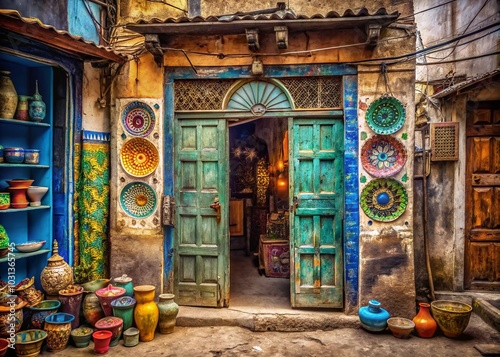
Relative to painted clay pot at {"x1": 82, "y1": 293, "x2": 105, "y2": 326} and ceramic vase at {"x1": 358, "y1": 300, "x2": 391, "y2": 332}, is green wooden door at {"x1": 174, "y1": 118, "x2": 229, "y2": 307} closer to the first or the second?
painted clay pot at {"x1": 82, "y1": 293, "x2": 105, "y2": 326}

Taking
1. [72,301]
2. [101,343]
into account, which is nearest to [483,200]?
[101,343]

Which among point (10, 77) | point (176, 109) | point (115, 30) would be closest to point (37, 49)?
point (10, 77)

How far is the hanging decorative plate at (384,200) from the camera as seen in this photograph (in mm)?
4879

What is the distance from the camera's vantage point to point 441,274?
5.48m

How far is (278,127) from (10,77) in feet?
19.8

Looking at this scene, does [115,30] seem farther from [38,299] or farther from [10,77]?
[38,299]

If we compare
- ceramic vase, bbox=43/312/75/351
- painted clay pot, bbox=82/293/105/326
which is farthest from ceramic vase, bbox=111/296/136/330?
ceramic vase, bbox=43/312/75/351

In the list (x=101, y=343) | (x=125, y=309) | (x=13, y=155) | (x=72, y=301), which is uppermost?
(x=13, y=155)

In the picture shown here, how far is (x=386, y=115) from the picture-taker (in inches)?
192

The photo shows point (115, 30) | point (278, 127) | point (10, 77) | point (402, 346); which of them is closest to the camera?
point (402, 346)

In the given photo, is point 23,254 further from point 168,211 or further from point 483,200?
point 483,200

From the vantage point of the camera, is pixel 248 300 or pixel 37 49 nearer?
pixel 37 49

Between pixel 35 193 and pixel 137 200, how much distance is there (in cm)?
132

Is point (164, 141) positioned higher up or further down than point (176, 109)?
further down
